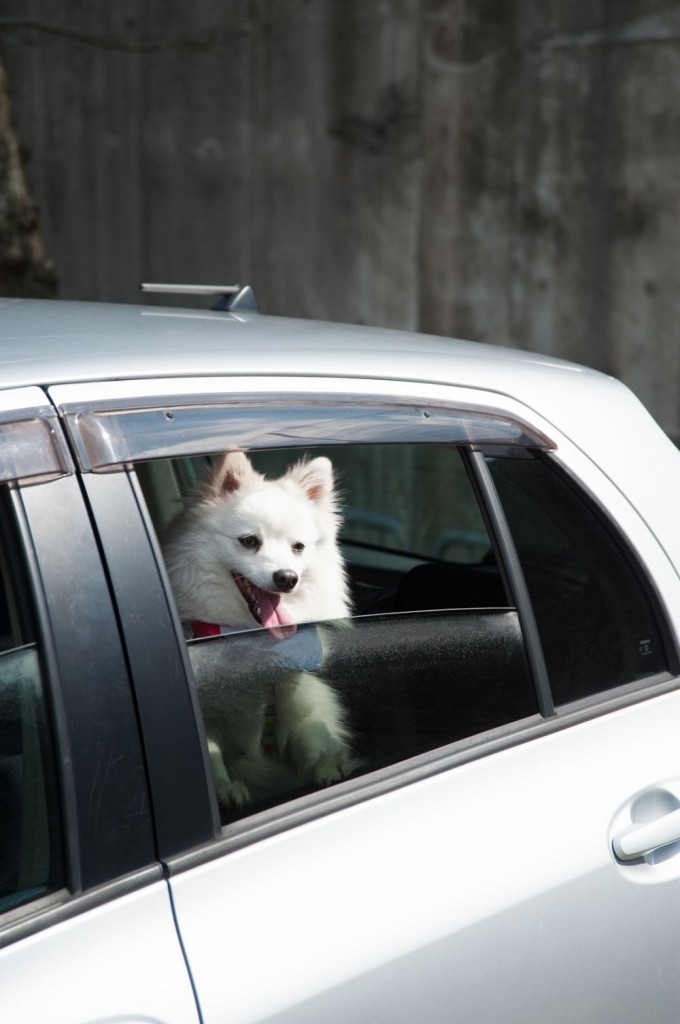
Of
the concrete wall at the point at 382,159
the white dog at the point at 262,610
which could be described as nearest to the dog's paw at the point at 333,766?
the white dog at the point at 262,610

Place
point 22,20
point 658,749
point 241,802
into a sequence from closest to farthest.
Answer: point 241,802, point 658,749, point 22,20

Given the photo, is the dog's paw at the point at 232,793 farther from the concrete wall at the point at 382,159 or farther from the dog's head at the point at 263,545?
the concrete wall at the point at 382,159

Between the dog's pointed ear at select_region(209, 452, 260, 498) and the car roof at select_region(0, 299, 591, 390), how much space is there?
0.84ft

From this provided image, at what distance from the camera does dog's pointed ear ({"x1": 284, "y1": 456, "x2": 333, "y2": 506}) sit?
87.1 inches

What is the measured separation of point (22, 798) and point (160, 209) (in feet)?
24.4

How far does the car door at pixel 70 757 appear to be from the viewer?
1241 mm

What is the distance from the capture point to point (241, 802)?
1455mm

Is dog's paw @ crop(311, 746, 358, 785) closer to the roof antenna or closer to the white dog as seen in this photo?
the white dog

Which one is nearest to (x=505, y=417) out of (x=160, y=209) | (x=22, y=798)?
(x=22, y=798)

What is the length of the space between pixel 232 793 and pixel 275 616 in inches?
19.7

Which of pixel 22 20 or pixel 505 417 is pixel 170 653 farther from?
pixel 22 20

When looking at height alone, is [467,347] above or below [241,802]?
above

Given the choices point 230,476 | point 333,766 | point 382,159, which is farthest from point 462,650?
point 382,159

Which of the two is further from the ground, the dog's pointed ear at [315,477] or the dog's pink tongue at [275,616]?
the dog's pointed ear at [315,477]
